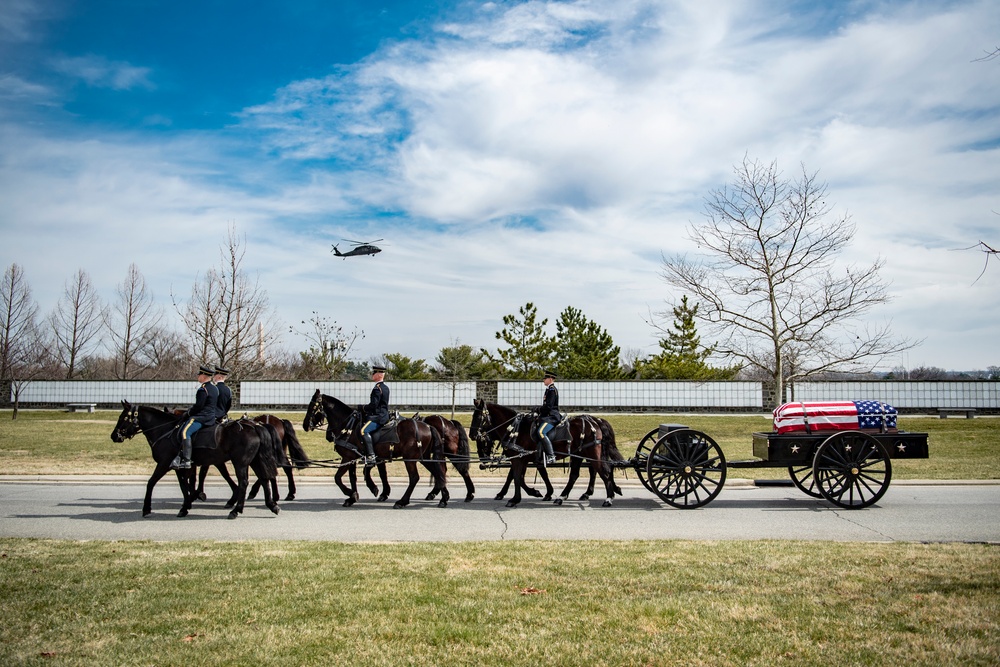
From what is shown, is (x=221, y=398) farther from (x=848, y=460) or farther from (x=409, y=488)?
(x=848, y=460)

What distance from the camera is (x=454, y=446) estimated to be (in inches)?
557

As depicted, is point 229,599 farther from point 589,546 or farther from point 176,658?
point 589,546

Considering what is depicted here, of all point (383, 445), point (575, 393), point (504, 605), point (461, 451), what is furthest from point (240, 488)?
point (575, 393)

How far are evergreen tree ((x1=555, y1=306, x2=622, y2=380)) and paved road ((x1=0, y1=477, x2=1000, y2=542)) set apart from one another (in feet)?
111

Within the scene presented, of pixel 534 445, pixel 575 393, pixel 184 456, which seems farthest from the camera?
pixel 575 393

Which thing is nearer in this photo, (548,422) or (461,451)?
(548,422)

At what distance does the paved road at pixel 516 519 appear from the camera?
1042 cm

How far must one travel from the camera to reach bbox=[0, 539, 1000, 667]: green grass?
5340mm

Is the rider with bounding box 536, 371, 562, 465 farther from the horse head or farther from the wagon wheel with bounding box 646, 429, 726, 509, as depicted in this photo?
the horse head

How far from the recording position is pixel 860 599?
6555 millimetres

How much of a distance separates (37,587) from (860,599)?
24.7 feet

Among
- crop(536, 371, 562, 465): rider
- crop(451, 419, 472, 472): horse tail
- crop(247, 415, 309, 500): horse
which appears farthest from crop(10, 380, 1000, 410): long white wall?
crop(536, 371, 562, 465): rider

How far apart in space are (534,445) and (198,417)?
5829 mm

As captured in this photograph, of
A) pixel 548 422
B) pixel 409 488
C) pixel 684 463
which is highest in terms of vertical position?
pixel 548 422
